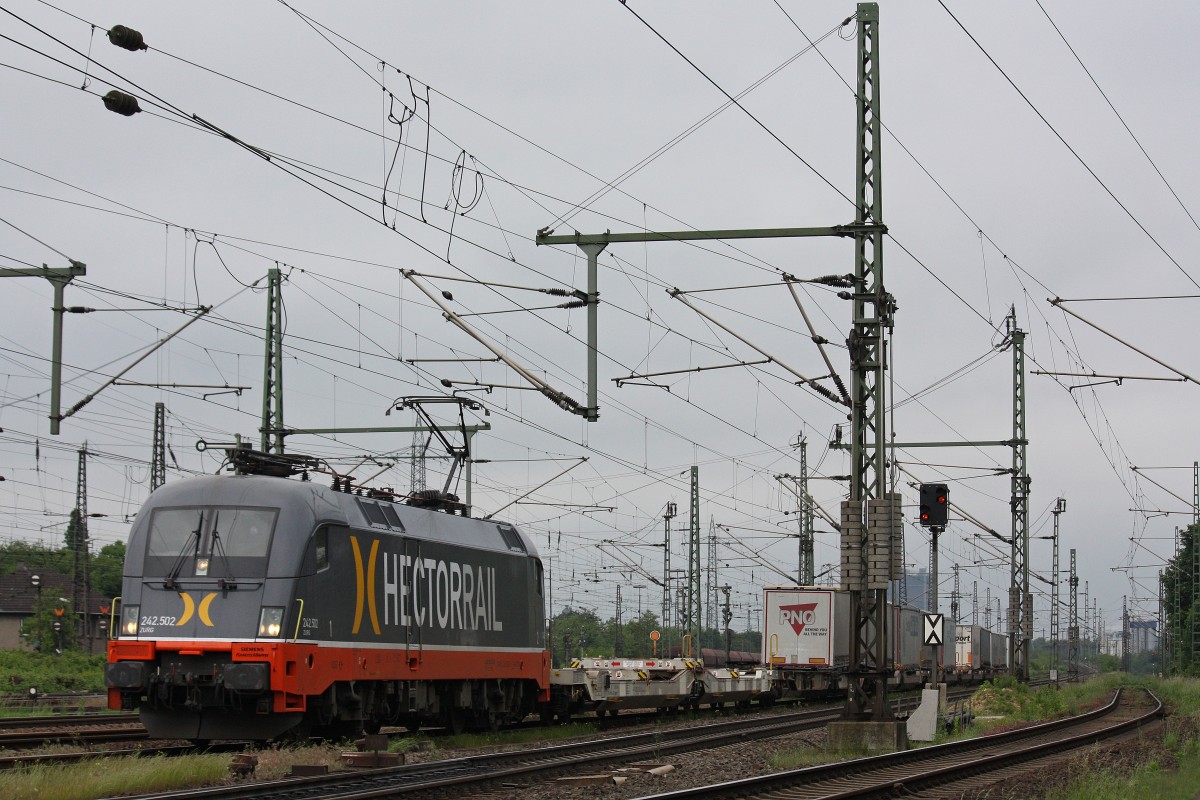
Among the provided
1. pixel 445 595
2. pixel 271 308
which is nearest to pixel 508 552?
pixel 445 595

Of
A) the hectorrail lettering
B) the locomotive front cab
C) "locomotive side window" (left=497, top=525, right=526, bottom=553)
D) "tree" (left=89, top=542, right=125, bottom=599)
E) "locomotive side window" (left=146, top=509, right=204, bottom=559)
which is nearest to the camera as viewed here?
the locomotive front cab

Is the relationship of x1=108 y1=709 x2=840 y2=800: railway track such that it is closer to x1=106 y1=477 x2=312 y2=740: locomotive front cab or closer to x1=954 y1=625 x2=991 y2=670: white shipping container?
x1=106 y1=477 x2=312 y2=740: locomotive front cab

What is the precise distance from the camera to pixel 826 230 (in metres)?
21.7

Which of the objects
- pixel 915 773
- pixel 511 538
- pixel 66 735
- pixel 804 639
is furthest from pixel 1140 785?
pixel 804 639

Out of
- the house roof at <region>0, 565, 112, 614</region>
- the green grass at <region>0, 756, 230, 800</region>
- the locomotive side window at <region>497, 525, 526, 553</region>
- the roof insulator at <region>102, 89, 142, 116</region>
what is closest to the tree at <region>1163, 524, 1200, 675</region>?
the locomotive side window at <region>497, 525, 526, 553</region>

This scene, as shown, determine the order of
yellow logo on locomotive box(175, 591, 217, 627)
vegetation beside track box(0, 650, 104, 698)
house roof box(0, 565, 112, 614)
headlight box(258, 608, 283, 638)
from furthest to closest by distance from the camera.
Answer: house roof box(0, 565, 112, 614) → vegetation beside track box(0, 650, 104, 698) → yellow logo on locomotive box(175, 591, 217, 627) → headlight box(258, 608, 283, 638)

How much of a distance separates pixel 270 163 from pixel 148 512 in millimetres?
5087

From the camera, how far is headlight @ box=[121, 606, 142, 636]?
17781mm

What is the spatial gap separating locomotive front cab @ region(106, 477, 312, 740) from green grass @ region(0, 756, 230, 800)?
954mm

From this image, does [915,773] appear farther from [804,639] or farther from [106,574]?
[106,574]

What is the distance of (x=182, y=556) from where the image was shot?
18.0 metres

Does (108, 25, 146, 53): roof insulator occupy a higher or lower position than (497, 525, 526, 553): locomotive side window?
higher

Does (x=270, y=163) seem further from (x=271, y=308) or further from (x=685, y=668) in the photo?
(x=685, y=668)

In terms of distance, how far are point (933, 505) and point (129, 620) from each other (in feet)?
46.8
